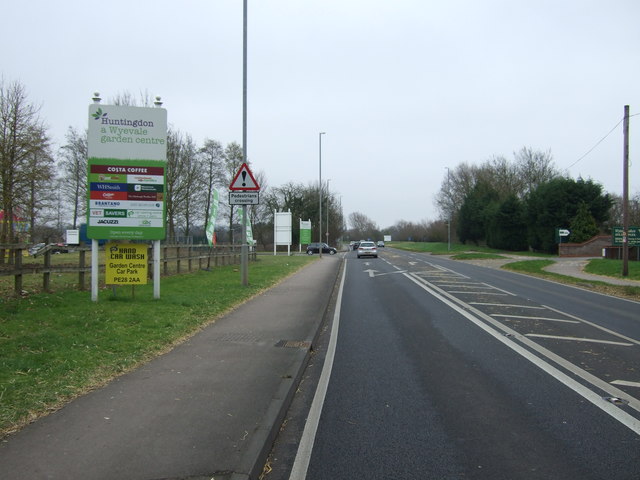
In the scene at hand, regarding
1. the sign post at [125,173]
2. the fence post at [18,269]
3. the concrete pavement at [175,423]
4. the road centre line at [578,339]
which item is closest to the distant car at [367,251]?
the sign post at [125,173]

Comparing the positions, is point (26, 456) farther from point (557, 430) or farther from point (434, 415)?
point (557, 430)

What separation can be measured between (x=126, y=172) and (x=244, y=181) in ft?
15.0

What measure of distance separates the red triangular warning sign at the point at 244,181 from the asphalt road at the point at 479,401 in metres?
6.65

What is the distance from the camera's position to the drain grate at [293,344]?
24.4 feet

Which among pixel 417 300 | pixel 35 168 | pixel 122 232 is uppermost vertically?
pixel 35 168

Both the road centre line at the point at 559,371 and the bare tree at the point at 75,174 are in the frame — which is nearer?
the road centre line at the point at 559,371

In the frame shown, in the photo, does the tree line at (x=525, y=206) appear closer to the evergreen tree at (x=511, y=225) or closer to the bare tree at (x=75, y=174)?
the evergreen tree at (x=511, y=225)

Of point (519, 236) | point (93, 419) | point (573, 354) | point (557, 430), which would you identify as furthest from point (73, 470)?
point (519, 236)

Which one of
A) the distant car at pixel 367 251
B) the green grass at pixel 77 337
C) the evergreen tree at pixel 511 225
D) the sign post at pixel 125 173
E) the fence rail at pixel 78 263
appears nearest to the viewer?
the green grass at pixel 77 337

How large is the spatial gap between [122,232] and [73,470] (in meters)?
8.67

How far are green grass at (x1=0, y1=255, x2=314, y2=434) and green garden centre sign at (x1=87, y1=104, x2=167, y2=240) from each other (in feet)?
5.64

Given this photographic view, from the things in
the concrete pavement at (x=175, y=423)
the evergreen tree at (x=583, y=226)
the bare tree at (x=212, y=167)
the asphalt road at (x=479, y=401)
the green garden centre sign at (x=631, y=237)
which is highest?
the bare tree at (x=212, y=167)

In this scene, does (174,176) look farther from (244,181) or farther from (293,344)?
(293,344)

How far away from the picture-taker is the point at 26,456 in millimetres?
3553
